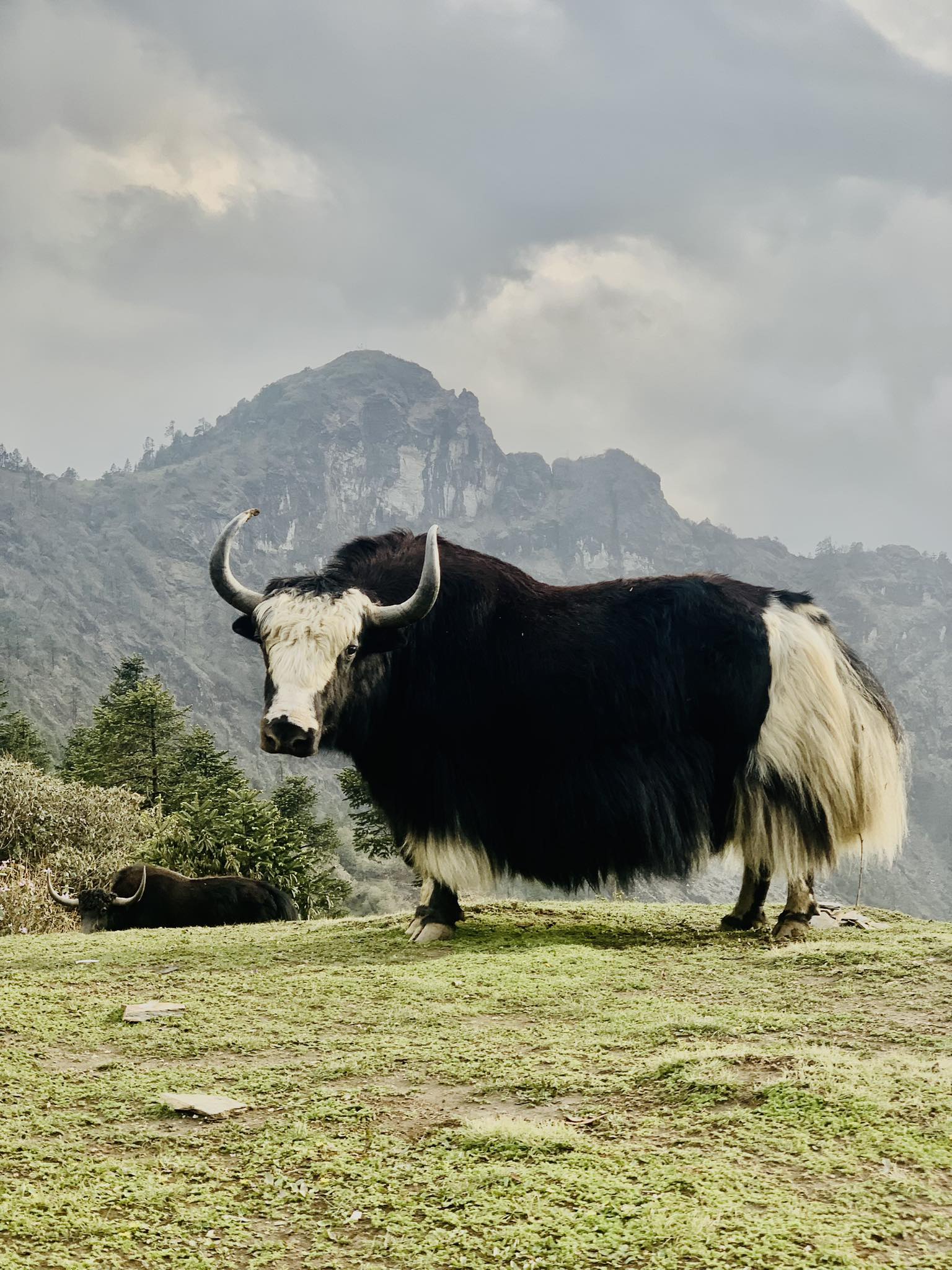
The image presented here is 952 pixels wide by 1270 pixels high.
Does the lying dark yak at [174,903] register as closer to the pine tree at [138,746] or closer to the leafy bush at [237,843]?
the leafy bush at [237,843]

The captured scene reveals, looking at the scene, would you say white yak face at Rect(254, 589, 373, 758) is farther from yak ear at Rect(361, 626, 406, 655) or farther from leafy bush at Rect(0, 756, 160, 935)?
leafy bush at Rect(0, 756, 160, 935)

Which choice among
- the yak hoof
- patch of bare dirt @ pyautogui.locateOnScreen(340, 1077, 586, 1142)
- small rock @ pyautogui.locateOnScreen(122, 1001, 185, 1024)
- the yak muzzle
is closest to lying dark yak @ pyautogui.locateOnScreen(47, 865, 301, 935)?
the yak hoof

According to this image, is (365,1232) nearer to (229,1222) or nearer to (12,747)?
(229,1222)

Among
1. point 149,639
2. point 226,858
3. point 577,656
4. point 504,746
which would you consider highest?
point 149,639

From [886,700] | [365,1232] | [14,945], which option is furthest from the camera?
[886,700]

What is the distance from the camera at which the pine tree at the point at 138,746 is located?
27281 millimetres

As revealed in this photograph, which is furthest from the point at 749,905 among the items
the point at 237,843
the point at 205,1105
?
the point at 237,843

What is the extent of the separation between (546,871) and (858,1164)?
161 inches

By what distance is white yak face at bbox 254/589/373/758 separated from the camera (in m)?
5.79

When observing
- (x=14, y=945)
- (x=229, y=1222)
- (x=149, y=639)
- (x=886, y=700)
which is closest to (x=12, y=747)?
(x=14, y=945)

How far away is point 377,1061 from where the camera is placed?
3719 millimetres

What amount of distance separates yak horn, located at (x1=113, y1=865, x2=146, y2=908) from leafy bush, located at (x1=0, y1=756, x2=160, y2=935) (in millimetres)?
3396

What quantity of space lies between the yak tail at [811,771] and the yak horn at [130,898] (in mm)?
7534

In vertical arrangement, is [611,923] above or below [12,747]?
below
